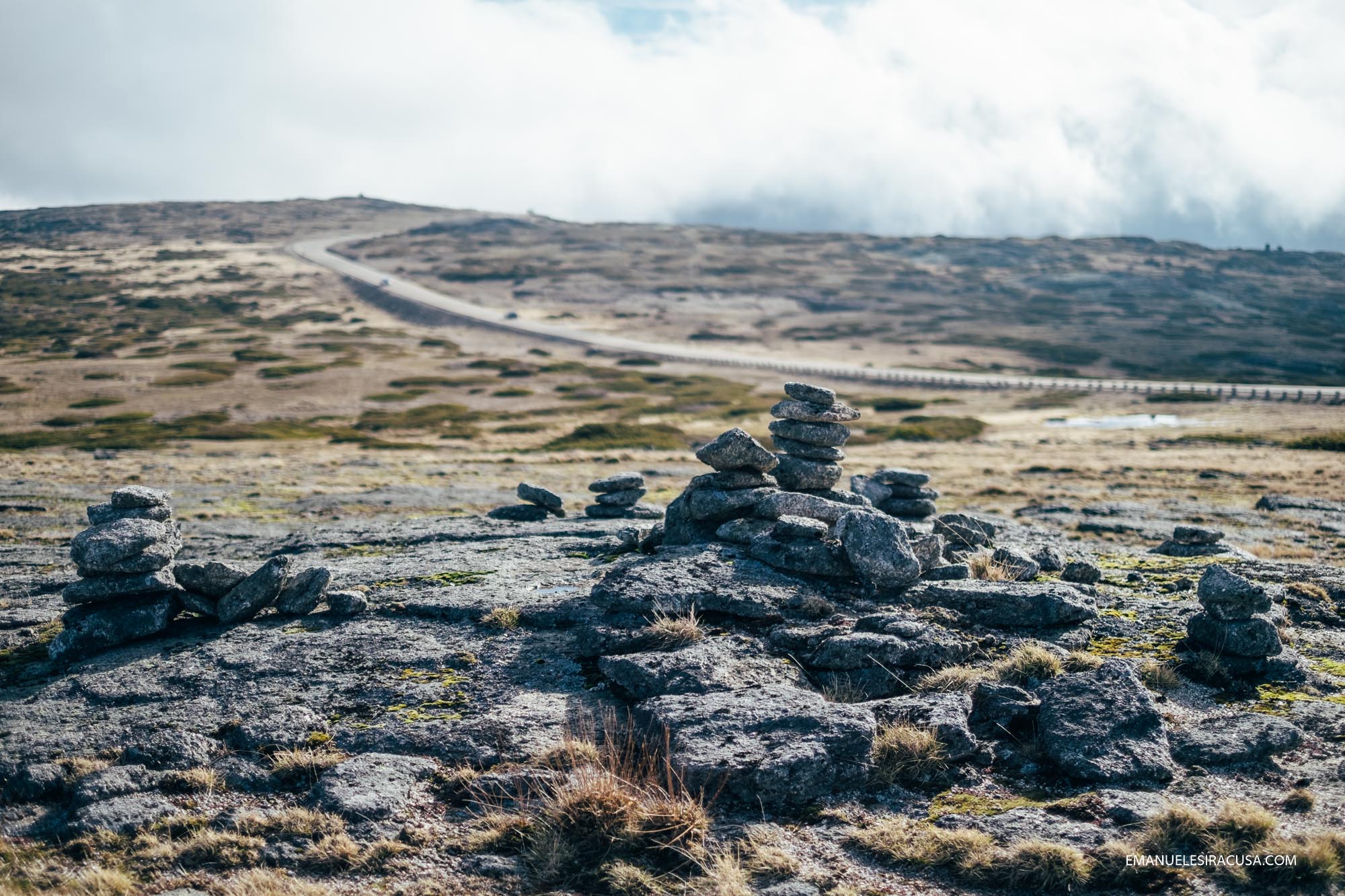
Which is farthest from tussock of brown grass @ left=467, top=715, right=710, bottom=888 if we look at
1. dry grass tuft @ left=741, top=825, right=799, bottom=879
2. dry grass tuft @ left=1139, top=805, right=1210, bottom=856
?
dry grass tuft @ left=1139, top=805, right=1210, bottom=856

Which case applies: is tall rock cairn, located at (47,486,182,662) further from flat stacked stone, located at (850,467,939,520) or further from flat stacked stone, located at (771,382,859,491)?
flat stacked stone, located at (850,467,939,520)

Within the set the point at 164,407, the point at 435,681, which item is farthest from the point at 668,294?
the point at 435,681

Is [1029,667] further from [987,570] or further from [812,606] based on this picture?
[987,570]

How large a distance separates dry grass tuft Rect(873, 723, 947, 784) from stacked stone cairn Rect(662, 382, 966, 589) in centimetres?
399

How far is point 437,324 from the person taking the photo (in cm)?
14188

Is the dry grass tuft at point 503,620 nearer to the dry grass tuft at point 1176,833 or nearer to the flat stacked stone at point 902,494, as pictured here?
the dry grass tuft at point 1176,833

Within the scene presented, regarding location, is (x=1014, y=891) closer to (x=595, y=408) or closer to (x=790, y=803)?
(x=790, y=803)

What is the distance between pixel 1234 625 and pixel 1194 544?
11312 mm

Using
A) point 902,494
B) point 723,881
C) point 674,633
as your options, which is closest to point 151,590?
point 674,633

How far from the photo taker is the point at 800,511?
1644 cm

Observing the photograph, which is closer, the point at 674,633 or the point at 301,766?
the point at 301,766

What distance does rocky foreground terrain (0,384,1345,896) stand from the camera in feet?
28.3

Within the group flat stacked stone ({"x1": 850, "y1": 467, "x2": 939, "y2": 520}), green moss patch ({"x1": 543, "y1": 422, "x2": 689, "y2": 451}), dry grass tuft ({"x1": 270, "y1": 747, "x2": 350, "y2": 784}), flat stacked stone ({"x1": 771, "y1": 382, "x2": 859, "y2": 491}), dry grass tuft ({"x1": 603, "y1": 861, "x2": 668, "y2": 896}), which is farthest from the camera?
green moss patch ({"x1": 543, "y1": 422, "x2": 689, "y2": 451})

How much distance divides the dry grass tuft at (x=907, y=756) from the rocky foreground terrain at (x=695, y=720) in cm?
3
